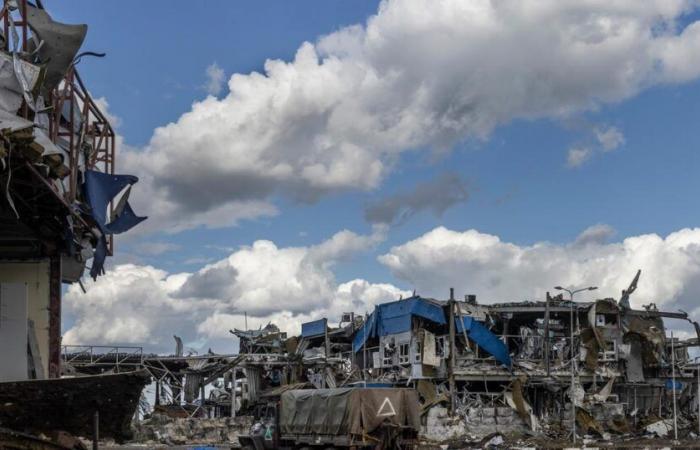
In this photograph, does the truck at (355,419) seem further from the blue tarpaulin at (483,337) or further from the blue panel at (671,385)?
the blue panel at (671,385)

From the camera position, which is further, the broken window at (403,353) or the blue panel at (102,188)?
the broken window at (403,353)

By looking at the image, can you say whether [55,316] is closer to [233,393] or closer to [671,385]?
[233,393]

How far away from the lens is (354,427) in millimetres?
27016

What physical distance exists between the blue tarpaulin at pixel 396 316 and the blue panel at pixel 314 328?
2.94m

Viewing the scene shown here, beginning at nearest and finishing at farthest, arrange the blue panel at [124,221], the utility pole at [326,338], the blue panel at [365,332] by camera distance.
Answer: the blue panel at [124,221], the blue panel at [365,332], the utility pole at [326,338]

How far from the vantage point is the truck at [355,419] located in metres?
27.2

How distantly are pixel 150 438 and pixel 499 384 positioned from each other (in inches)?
751

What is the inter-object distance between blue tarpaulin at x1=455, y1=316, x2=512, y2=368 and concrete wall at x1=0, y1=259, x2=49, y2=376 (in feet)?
96.9

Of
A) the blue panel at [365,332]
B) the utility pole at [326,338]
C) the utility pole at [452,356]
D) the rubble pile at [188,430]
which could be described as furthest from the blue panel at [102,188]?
the utility pole at [326,338]

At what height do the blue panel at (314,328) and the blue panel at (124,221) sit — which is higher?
the blue panel at (124,221)

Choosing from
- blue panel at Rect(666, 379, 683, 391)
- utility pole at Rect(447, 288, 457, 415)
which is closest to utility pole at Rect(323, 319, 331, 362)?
utility pole at Rect(447, 288, 457, 415)

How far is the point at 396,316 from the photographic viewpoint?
166 ft

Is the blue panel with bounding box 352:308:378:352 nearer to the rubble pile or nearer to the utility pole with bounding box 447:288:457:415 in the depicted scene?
the utility pole with bounding box 447:288:457:415

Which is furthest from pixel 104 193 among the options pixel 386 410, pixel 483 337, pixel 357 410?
pixel 483 337
